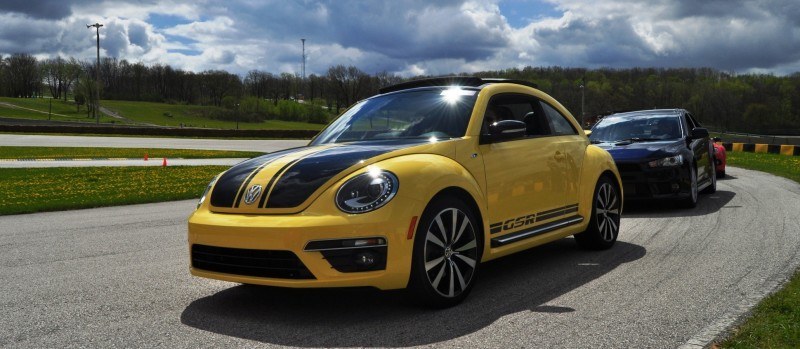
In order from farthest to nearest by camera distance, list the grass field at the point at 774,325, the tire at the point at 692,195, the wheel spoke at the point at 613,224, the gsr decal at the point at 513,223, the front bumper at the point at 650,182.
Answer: the tire at the point at 692,195
the front bumper at the point at 650,182
the wheel spoke at the point at 613,224
the gsr decal at the point at 513,223
the grass field at the point at 774,325

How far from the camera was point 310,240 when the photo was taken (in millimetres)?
4074

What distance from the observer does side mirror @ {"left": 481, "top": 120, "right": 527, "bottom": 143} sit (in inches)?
205

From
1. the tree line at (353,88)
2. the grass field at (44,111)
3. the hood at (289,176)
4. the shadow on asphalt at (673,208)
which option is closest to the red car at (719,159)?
the shadow on asphalt at (673,208)

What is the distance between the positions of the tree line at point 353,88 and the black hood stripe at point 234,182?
352 feet

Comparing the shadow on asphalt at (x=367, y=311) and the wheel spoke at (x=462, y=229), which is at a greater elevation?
the wheel spoke at (x=462, y=229)

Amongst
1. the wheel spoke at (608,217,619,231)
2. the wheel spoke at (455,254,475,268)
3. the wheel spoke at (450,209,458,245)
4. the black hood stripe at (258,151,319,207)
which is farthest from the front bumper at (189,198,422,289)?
the wheel spoke at (608,217,619,231)

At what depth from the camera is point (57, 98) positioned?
165375 millimetres

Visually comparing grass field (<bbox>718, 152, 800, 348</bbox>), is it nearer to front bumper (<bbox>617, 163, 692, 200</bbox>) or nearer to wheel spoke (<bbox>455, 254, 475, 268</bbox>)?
wheel spoke (<bbox>455, 254, 475, 268</bbox>)

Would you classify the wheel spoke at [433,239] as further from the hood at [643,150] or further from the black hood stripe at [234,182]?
the hood at [643,150]

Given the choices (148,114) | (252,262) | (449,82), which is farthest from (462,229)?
(148,114)

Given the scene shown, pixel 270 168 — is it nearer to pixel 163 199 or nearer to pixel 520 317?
pixel 520 317

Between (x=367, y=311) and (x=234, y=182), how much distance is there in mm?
1274

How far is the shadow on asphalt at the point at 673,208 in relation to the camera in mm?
9875

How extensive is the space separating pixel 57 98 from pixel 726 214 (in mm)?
180172
